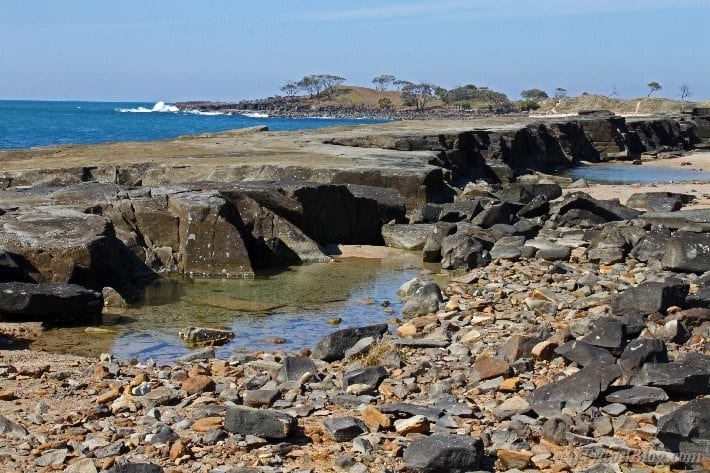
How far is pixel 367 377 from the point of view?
6.66 metres

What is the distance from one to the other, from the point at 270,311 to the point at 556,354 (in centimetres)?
367

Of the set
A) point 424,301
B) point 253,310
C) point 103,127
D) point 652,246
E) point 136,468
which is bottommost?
point 253,310

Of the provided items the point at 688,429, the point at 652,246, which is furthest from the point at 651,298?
the point at 652,246

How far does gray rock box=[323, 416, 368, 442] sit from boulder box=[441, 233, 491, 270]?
6.98 meters

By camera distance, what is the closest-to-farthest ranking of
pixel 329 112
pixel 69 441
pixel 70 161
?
pixel 69 441 → pixel 70 161 → pixel 329 112

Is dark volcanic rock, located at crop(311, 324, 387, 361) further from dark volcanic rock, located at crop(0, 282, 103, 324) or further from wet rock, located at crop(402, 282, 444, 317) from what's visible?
dark volcanic rock, located at crop(0, 282, 103, 324)

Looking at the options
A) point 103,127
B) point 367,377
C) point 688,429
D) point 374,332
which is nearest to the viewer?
point 688,429

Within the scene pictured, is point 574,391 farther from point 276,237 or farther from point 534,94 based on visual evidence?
point 534,94

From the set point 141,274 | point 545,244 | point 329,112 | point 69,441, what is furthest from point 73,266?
point 329,112

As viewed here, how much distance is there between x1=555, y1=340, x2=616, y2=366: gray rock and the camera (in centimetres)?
670

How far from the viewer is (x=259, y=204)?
522 inches

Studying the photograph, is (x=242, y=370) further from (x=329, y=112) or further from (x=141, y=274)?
(x=329, y=112)

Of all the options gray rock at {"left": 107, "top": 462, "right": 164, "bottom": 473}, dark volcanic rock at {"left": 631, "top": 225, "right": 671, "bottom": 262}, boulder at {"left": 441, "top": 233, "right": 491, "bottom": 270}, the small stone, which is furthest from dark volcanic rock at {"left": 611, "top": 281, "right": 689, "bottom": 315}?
gray rock at {"left": 107, "top": 462, "right": 164, "bottom": 473}

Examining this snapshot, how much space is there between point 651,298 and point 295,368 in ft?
11.4
